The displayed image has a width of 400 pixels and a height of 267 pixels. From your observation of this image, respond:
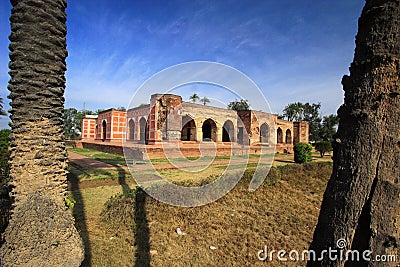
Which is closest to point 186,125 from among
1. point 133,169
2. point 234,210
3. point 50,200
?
point 133,169

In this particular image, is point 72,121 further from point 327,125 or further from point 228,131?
point 327,125

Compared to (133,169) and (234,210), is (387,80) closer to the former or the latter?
(234,210)

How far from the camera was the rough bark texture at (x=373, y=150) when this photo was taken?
3.50ft

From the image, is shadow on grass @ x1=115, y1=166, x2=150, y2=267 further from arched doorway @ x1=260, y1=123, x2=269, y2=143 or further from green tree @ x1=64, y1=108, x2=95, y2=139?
green tree @ x1=64, y1=108, x2=95, y2=139

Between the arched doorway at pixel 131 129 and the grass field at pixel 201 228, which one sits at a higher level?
the arched doorway at pixel 131 129

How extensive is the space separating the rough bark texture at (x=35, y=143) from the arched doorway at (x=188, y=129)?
16.6 metres

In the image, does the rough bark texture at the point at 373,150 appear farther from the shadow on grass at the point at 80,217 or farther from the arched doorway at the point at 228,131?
the arched doorway at the point at 228,131

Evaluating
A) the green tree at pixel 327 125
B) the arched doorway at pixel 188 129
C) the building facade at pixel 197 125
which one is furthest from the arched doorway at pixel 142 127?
the green tree at pixel 327 125

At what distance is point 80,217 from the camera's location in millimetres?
3914

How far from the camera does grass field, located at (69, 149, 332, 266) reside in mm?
2969

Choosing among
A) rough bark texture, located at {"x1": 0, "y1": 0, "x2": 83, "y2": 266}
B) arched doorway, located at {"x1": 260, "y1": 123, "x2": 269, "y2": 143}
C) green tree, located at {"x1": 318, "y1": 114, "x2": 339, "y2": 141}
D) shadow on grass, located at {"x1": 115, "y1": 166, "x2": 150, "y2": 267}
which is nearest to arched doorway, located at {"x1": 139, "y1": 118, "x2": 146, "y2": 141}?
arched doorway, located at {"x1": 260, "y1": 123, "x2": 269, "y2": 143}

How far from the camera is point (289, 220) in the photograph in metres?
4.34

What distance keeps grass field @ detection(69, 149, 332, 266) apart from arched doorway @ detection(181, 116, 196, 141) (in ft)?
43.8

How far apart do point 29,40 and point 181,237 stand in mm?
3089
